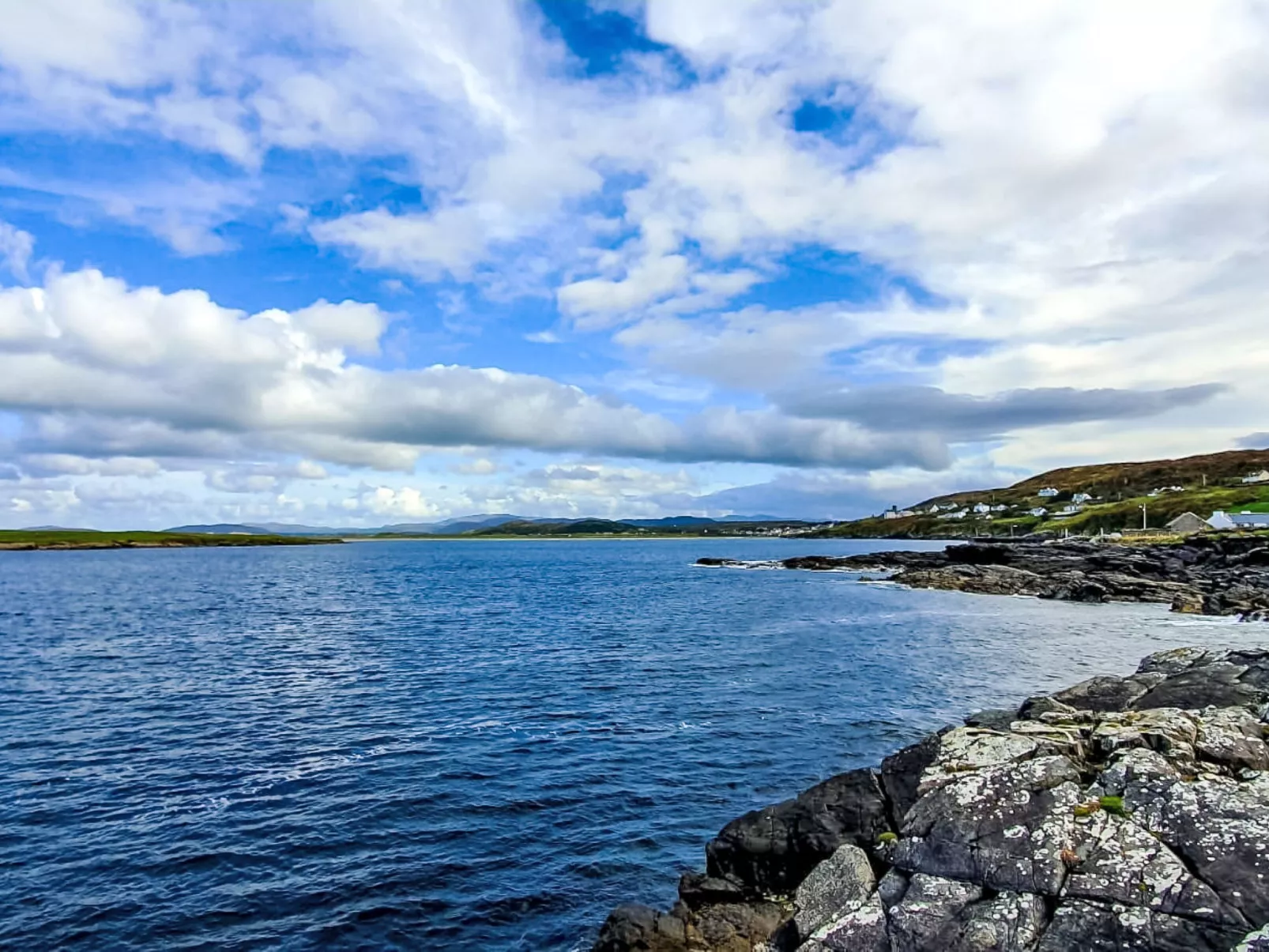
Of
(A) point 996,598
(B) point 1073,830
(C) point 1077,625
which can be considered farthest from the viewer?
(A) point 996,598

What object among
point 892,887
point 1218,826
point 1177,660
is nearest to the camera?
point 1218,826

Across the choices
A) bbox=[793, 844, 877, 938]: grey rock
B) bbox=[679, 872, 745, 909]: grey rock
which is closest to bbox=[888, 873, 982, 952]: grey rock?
bbox=[793, 844, 877, 938]: grey rock

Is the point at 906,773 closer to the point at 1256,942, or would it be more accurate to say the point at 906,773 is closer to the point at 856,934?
the point at 856,934

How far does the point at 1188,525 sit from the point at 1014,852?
19059cm

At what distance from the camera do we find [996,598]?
93312mm

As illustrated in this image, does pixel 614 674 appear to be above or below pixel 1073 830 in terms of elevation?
below

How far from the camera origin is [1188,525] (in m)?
165

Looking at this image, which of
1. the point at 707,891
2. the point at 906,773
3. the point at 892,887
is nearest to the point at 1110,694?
the point at 906,773

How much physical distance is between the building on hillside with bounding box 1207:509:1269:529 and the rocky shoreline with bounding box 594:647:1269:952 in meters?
174

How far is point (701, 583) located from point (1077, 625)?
69168 millimetres

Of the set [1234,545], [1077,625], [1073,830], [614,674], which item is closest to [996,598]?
[1077,625]

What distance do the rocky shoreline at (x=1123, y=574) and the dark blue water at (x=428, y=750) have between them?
9904mm

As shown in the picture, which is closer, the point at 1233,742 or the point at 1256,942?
the point at 1256,942

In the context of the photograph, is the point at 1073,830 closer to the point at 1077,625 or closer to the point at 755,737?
the point at 755,737
